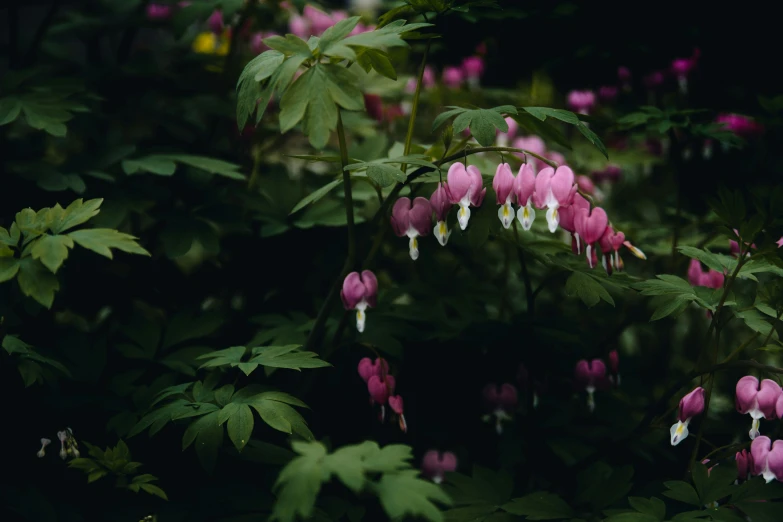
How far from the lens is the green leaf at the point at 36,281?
1541 mm

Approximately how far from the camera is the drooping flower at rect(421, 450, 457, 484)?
6.90 ft

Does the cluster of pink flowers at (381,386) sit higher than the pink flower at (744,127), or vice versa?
the pink flower at (744,127)

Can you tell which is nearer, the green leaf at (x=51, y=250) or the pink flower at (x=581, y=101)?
the green leaf at (x=51, y=250)

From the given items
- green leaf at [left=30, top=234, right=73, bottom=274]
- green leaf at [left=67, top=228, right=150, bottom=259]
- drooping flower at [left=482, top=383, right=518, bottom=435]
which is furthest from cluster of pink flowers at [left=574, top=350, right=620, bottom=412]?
green leaf at [left=30, top=234, right=73, bottom=274]

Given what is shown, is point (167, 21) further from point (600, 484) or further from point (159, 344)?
point (600, 484)

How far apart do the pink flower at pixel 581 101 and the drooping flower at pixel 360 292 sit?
6.52 ft

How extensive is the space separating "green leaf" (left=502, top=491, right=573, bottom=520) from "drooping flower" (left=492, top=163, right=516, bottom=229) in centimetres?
67

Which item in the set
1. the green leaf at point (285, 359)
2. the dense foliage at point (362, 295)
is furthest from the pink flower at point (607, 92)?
the green leaf at point (285, 359)

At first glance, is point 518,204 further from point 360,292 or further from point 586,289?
point 360,292

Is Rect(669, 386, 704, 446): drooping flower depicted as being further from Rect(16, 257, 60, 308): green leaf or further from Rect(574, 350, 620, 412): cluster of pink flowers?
Rect(16, 257, 60, 308): green leaf

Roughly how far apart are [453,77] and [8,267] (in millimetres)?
2536

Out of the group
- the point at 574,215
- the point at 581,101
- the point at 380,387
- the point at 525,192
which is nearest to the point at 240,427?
the point at 380,387

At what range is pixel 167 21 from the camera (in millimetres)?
2896

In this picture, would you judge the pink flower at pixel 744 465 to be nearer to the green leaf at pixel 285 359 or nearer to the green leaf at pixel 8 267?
the green leaf at pixel 285 359
